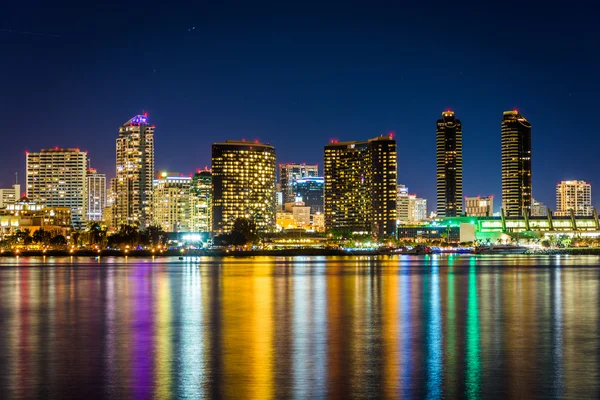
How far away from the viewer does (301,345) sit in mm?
29719

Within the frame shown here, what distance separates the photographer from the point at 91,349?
29266 mm

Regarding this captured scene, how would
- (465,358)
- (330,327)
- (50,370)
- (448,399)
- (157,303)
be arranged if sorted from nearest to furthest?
(448,399) → (50,370) → (465,358) → (330,327) → (157,303)

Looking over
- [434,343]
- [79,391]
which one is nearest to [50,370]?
[79,391]

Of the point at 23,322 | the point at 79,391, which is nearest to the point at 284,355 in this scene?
the point at 79,391

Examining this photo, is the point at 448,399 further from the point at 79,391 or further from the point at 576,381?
the point at 79,391

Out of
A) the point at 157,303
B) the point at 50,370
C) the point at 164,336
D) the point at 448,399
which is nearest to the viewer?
the point at 448,399

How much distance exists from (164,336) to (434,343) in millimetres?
10726

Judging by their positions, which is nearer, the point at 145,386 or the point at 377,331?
the point at 145,386

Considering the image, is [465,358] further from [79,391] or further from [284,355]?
[79,391]

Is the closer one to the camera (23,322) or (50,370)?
(50,370)

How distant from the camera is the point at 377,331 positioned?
1350 inches

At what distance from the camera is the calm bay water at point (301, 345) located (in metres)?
21.6

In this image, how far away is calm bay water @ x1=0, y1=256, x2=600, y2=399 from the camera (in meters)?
21.6

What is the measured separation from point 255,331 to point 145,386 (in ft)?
41.6
